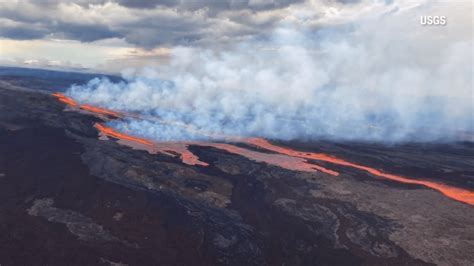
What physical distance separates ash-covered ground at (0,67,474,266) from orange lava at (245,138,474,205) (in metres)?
2.17

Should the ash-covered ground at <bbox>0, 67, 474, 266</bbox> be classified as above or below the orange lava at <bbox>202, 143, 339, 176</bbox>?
below

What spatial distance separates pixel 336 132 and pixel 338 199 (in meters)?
58.0

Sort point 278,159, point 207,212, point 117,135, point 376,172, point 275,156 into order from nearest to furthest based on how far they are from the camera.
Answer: point 207,212 < point 376,172 < point 278,159 < point 275,156 < point 117,135

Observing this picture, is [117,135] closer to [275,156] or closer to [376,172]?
[275,156]

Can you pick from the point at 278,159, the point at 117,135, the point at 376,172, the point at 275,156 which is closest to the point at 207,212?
the point at 278,159

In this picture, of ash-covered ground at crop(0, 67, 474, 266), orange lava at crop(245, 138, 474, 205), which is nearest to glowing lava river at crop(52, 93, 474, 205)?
orange lava at crop(245, 138, 474, 205)

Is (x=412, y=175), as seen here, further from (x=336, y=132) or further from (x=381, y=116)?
(x=381, y=116)

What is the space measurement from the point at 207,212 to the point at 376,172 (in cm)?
3300

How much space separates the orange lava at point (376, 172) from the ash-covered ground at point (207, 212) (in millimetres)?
2169

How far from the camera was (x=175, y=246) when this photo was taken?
34.3 meters

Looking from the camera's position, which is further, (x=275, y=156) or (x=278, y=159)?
(x=275, y=156)

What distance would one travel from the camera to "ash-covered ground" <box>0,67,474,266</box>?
110 ft

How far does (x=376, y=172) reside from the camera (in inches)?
2539

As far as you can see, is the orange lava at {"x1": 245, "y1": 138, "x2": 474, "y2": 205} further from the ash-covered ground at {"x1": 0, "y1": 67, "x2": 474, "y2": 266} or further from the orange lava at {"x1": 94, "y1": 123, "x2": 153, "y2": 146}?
the orange lava at {"x1": 94, "y1": 123, "x2": 153, "y2": 146}
